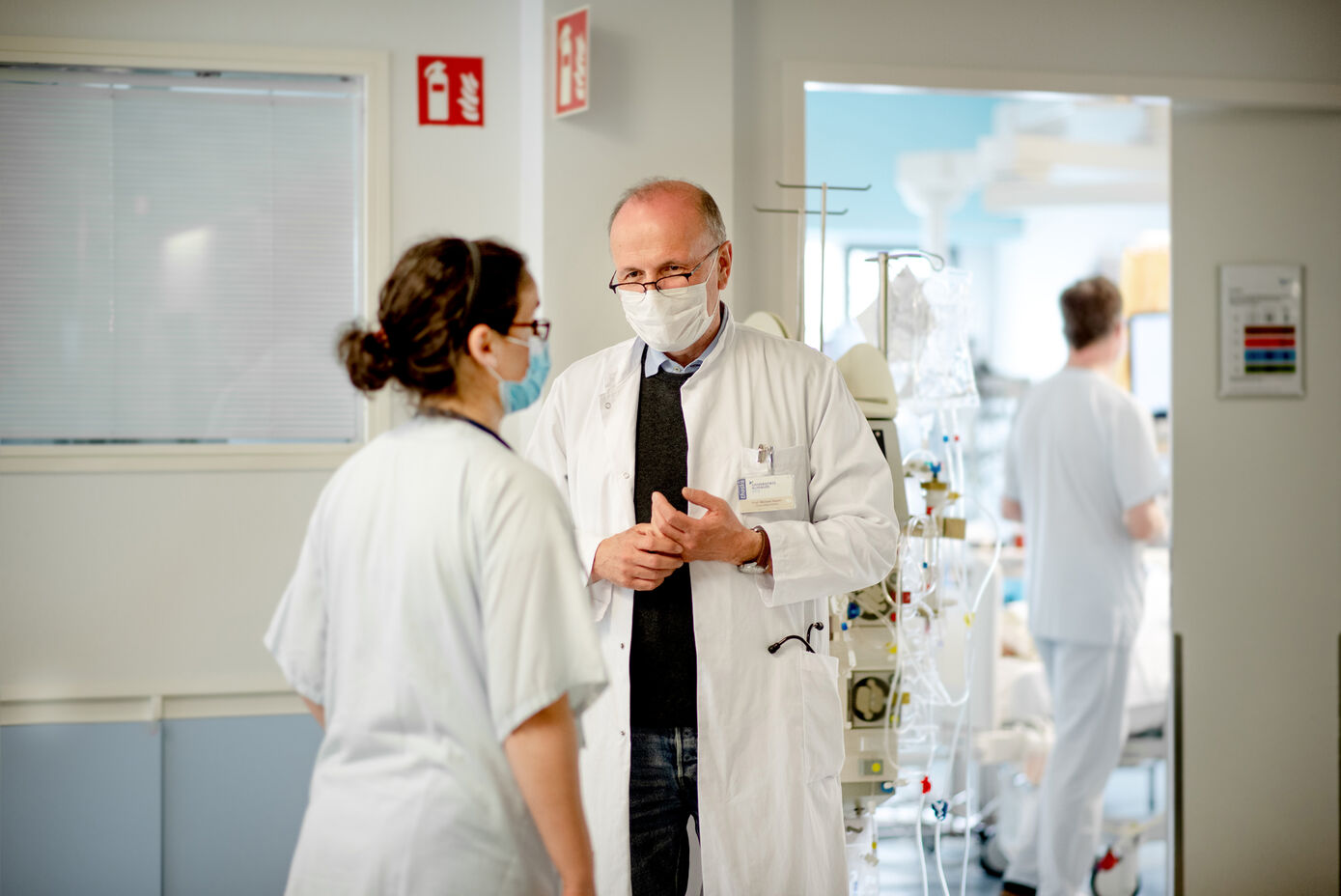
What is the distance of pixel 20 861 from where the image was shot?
2.64m

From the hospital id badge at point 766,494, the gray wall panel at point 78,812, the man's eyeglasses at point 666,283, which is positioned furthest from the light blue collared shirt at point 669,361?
the gray wall panel at point 78,812

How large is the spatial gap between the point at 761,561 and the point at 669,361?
1.43 feet

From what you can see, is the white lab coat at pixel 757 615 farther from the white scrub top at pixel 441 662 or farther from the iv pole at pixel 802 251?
the white scrub top at pixel 441 662

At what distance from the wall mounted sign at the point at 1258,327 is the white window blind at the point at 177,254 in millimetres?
2439

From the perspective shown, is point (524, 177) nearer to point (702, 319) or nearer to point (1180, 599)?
point (702, 319)

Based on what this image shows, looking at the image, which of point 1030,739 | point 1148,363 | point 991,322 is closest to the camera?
point 1030,739

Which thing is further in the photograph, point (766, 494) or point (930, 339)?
point (930, 339)

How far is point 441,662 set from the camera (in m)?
1.20

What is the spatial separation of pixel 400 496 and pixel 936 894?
2.77 m

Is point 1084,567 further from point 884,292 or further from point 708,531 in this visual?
point 708,531

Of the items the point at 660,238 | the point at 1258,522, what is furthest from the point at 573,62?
the point at 1258,522

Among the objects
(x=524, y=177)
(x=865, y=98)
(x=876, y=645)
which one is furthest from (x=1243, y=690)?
(x=865, y=98)

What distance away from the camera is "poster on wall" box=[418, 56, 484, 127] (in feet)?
9.11

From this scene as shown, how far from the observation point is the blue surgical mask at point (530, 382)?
4.63 feet
